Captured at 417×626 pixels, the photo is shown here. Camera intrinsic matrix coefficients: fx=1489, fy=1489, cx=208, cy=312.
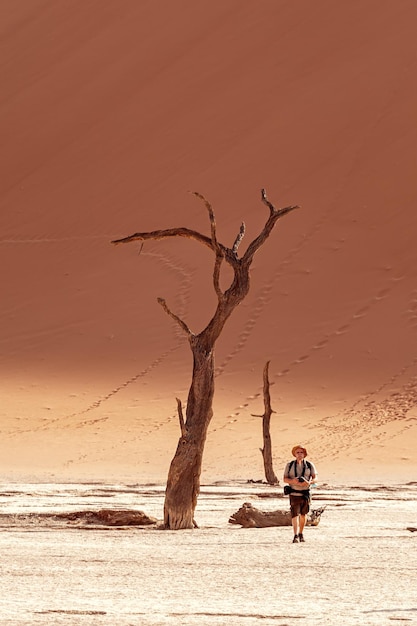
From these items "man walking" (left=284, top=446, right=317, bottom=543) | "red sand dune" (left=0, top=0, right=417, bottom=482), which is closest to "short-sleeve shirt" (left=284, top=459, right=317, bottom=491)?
"man walking" (left=284, top=446, right=317, bottom=543)

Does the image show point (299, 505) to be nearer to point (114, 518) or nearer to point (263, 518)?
point (263, 518)

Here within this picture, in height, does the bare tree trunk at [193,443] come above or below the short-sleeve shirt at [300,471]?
above

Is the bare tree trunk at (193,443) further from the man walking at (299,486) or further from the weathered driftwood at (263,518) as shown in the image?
the man walking at (299,486)

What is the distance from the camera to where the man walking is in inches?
470

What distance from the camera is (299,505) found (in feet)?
39.4

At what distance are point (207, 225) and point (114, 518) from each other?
2560 cm

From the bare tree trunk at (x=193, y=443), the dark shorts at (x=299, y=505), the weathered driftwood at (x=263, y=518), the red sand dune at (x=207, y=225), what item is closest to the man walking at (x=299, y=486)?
the dark shorts at (x=299, y=505)

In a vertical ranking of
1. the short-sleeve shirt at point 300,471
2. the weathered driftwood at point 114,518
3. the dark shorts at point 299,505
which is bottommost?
the dark shorts at point 299,505

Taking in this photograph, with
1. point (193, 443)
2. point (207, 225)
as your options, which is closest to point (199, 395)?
point (193, 443)

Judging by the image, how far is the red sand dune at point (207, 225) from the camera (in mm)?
27969

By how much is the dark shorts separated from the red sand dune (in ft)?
35.5

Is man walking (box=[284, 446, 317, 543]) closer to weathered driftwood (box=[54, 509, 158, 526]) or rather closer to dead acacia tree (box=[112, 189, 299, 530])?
dead acacia tree (box=[112, 189, 299, 530])

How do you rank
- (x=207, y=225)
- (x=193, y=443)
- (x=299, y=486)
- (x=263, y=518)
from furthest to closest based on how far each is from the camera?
1. (x=207, y=225)
2. (x=193, y=443)
3. (x=263, y=518)
4. (x=299, y=486)

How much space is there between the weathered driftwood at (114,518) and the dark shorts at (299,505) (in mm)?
2134
